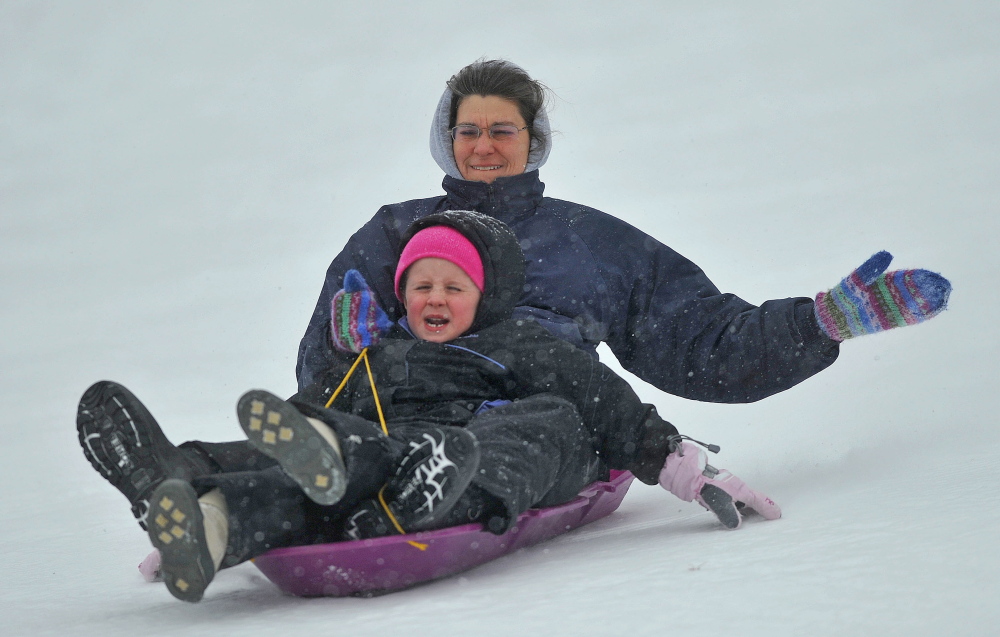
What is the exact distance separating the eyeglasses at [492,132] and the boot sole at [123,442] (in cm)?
134

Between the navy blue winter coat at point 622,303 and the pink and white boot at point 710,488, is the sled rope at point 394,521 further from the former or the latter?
the navy blue winter coat at point 622,303

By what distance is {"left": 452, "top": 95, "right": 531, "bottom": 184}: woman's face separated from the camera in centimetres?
252

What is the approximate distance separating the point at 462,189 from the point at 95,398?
4.14 ft

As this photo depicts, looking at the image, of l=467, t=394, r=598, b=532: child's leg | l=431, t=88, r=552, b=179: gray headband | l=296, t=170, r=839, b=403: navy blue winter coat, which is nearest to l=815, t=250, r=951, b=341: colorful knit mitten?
l=296, t=170, r=839, b=403: navy blue winter coat

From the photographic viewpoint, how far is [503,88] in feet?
8.47

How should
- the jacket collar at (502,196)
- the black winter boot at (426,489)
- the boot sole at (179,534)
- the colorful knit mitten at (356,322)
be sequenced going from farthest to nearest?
the jacket collar at (502,196) → the colorful knit mitten at (356,322) → the black winter boot at (426,489) → the boot sole at (179,534)

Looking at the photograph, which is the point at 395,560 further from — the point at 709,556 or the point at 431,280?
the point at 431,280

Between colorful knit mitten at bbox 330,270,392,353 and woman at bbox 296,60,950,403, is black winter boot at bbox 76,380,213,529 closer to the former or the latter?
colorful knit mitten at bbox 330,270,392,353

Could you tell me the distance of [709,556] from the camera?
1382mm

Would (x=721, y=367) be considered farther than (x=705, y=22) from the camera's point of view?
No

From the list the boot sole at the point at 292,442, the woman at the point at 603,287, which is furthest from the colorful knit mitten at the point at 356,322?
the boot sole at the point at 292,442

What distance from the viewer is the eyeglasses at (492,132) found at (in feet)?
8.29

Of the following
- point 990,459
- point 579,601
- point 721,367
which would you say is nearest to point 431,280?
point 721,367

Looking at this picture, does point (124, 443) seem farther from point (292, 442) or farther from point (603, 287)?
point (603, 287)
